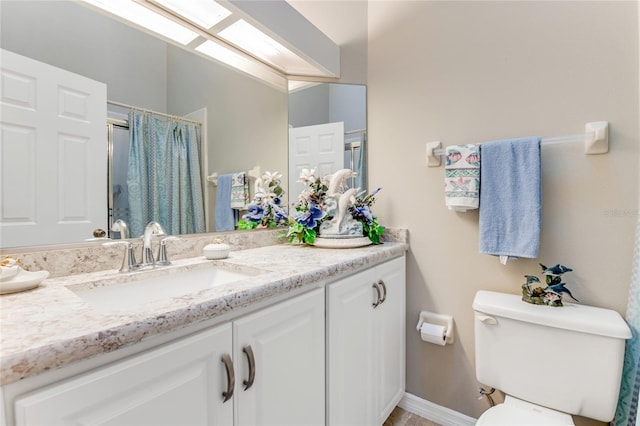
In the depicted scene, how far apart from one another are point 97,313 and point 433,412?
1631mm

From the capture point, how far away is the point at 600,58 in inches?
45.8

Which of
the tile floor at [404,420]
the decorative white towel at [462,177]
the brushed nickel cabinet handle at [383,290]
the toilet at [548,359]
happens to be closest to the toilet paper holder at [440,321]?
the toilet at [548,359]

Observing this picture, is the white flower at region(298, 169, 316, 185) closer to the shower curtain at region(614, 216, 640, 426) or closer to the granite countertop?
the granite countertop

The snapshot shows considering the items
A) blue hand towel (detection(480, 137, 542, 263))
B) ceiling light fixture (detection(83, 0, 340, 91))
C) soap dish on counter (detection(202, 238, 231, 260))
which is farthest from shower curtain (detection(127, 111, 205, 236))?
blue hand towel (detection(480, 137, 542, 263))

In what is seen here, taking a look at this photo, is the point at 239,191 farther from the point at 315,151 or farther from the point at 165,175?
the point at 315,151

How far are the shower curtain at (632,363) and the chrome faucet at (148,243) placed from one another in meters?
1.69

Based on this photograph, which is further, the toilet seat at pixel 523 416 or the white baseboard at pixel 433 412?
the white baseboard at pixel 433 412

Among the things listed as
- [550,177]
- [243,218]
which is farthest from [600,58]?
[243,218]

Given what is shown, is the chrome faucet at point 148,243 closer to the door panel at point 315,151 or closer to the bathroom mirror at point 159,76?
the bathroom mirror at point 159,76

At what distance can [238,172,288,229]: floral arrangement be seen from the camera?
1.51m

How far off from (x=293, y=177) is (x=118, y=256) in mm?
999

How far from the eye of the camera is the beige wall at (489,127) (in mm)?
1146

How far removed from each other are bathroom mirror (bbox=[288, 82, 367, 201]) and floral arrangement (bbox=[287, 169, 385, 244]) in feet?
0.63

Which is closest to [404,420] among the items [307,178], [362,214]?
[362,214]
